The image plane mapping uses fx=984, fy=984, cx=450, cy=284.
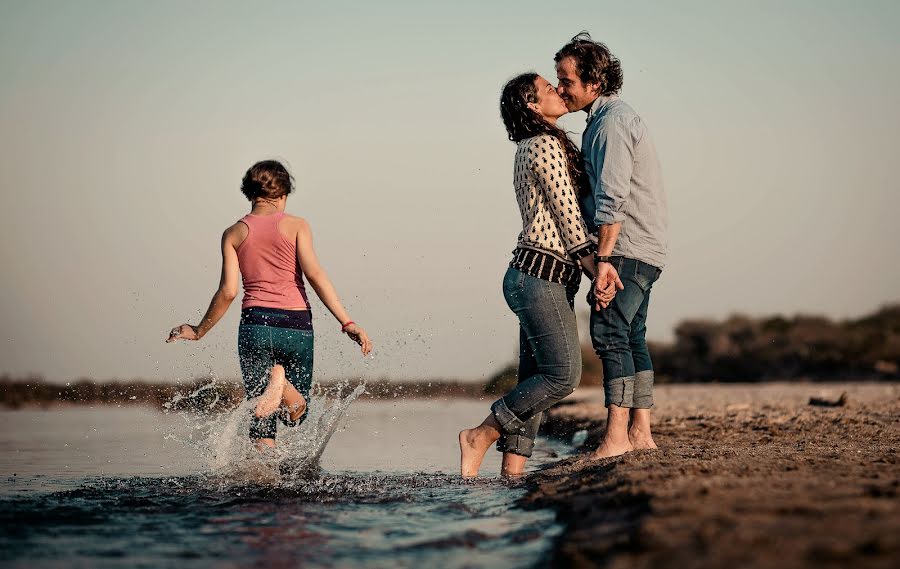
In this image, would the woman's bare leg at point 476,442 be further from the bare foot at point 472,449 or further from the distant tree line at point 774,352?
the distant tree line at point 774,352

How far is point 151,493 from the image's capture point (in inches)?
210

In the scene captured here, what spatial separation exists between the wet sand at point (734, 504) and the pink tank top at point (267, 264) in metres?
1.83

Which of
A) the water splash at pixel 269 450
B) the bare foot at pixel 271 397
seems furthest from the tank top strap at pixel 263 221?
the water splash at pixel 269 450

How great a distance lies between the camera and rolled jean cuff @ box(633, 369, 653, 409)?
5637 millimetres

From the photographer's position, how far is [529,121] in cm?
541

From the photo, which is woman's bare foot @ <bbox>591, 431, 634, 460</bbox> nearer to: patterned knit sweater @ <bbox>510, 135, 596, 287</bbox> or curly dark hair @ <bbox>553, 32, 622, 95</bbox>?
patterned knit sweater @ <bbox>510, 135, 596, 287</bbox>

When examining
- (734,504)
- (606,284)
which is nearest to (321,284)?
(606,284)

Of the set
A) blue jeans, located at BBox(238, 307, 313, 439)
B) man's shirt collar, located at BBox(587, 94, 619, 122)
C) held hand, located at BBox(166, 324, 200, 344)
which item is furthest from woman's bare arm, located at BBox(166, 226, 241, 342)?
man's shirt collar, located at BBox(587, 94, 619, 122)

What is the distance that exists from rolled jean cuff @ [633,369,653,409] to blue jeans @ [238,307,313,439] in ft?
6.38

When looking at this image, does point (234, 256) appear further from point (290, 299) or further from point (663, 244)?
point (663, 244)

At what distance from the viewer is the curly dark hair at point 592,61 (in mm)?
5484

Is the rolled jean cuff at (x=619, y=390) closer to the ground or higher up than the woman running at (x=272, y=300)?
closer to the ground

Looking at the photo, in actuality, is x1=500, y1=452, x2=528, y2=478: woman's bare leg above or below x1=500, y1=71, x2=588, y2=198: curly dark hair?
below

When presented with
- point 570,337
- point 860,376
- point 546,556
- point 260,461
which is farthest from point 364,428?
point 860,376
